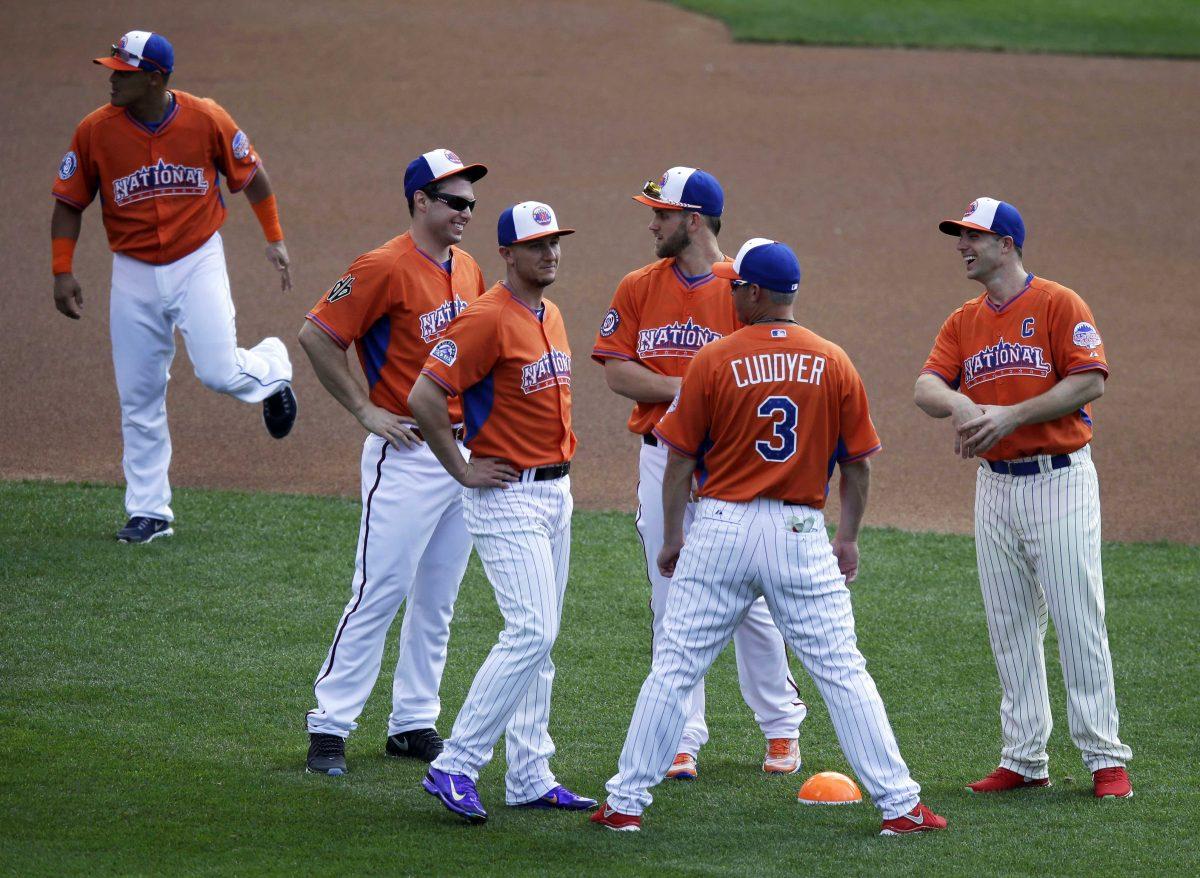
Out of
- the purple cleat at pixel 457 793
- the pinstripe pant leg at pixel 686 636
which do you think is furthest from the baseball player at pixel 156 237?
the pinstripe pant leg at pixel 686 636

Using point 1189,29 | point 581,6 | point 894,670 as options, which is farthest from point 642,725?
point 1189,29

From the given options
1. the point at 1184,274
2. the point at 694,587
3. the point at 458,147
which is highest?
the point at 458,147

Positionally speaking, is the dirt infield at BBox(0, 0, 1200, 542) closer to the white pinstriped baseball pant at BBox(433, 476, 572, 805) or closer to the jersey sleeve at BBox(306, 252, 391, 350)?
the jersey sleeve at BBox(306, 252, 391, 350)

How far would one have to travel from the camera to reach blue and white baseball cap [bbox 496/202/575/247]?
462cm

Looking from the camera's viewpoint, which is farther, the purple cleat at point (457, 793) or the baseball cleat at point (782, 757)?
the baseball cleat at point (782, 757)

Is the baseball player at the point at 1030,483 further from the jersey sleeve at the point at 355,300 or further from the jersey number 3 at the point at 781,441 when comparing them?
the jersey sleeve at the point at 355,300

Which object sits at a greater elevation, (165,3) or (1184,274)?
(165,3)

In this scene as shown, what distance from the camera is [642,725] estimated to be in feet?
14.6

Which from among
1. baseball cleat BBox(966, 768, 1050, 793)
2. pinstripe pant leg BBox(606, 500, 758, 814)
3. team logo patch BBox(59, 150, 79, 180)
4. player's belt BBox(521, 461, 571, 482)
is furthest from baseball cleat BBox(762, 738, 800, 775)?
team logo patch BBox(59, 150, 79, 180)

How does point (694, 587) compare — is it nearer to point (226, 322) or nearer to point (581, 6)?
point (226, 322)

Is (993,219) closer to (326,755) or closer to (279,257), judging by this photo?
(326,755)

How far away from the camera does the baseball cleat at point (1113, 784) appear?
4883 mm

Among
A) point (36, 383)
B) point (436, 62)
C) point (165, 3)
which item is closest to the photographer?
point (36, 383)

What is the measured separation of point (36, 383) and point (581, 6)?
33.0ft
